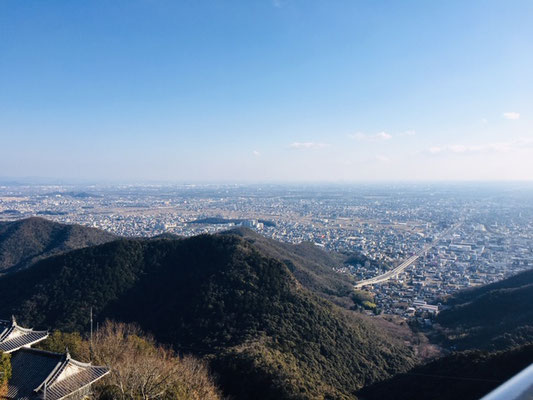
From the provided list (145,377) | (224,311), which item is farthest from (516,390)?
(224,311)

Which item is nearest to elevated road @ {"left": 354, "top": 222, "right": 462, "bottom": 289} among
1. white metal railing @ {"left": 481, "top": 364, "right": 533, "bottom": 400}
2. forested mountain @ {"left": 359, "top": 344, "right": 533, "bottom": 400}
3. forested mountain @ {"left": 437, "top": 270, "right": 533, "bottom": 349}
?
forested mountain @ {"left": 437, "top": 270, "right": 533, "bottom": 349}

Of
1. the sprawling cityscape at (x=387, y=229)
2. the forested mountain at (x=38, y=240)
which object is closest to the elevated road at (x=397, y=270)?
the sprawling cityscape at (x=387, y=229)

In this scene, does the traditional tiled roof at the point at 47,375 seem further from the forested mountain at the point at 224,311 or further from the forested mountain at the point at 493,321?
the forested mountain at the point at 493,321

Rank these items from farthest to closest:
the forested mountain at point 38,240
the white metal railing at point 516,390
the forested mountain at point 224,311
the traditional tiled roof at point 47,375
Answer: the forested mountain at point 38,240 < the forested mountain at point 224,311 < the traditional tiled roof at point 47,375 < the white metal railing at point 516,390

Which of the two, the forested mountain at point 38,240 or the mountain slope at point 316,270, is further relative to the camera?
the forested mountain at point 38,240

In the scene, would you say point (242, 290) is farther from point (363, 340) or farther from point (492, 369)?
point (492, 369)

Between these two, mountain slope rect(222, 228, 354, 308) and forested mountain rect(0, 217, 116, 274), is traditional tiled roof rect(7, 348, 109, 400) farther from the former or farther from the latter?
forested mountain rect(0, 217, 116, 274)
